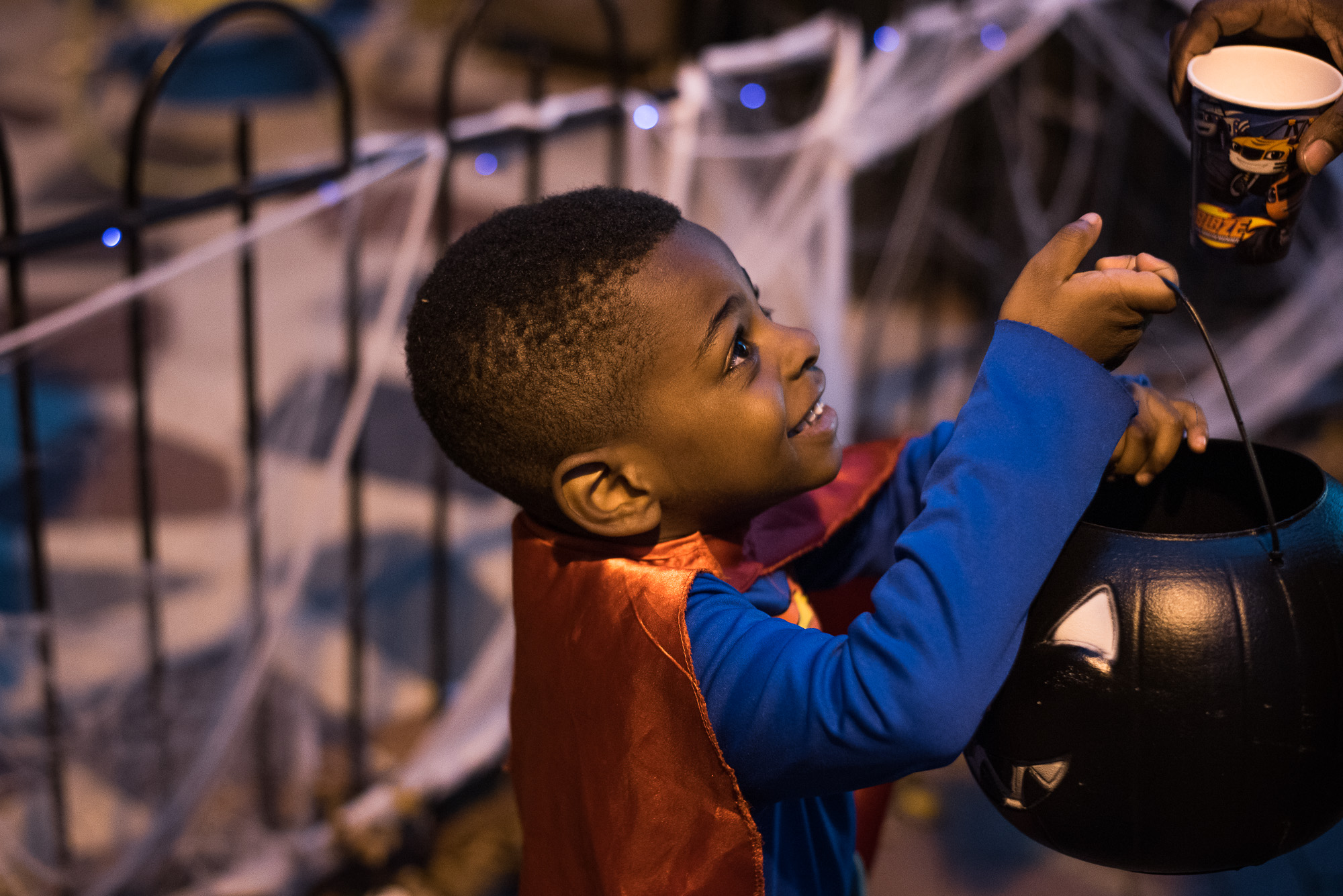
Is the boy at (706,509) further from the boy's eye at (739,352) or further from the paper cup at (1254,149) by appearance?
the paper cup at (1254,149)

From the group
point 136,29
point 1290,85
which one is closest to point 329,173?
point 1290,85

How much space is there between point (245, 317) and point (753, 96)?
1.35m

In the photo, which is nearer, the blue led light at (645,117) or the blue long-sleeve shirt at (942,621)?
the blue long-sleeve shirt at (942,621)

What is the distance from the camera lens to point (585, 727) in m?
1.26

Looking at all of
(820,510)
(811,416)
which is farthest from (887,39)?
(811,416)

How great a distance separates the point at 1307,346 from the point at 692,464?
3334mm

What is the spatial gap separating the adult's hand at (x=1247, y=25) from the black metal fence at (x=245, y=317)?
4.81ft

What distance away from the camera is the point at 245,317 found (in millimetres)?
2379

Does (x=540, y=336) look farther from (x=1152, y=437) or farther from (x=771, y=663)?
(x=1152, y=437)

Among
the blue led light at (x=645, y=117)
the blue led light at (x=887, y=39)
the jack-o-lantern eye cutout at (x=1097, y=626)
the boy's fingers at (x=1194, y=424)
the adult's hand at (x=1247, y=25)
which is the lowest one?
the blue led light at (x=645, y=117)

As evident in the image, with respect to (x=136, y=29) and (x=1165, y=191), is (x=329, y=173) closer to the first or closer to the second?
(x=1165, y=191)

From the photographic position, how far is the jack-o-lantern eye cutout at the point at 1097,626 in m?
1.06

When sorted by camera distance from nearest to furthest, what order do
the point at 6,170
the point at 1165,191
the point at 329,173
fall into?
the point at 6,170
the point at 329,173
the point at 1165,191

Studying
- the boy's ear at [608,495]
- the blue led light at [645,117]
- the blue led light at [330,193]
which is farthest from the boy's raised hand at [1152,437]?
the blue led light at [645,117]
